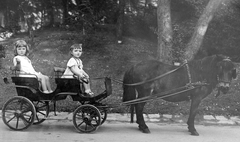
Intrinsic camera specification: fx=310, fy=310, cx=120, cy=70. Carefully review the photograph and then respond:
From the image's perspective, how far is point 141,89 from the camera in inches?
244

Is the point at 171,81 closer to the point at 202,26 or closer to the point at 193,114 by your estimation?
the point at 193,114

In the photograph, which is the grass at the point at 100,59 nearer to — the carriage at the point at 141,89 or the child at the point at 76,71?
the carriage at the point at 141,89

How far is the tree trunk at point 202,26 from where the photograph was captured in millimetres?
9758

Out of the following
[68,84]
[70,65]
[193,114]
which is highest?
[70,65]

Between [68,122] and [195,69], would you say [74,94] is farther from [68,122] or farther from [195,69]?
[195,69]

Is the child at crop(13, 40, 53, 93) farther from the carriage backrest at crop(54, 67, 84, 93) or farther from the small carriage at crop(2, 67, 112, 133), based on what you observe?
the carriage backrest at crop(54, 67, 84, 93)

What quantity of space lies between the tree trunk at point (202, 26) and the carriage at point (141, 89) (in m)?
4.10

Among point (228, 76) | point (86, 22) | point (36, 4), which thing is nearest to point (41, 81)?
point (228, 76)

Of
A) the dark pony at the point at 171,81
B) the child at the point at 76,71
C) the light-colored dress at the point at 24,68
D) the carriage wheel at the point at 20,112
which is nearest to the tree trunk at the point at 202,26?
the dark pony at the point at 171,81

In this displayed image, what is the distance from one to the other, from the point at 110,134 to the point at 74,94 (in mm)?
1037

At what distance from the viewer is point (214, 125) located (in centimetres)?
679

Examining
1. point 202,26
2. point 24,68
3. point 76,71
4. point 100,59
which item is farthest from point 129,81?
point 100,59

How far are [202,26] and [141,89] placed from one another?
15.2 feet

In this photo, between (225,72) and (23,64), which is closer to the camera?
(225,72)
